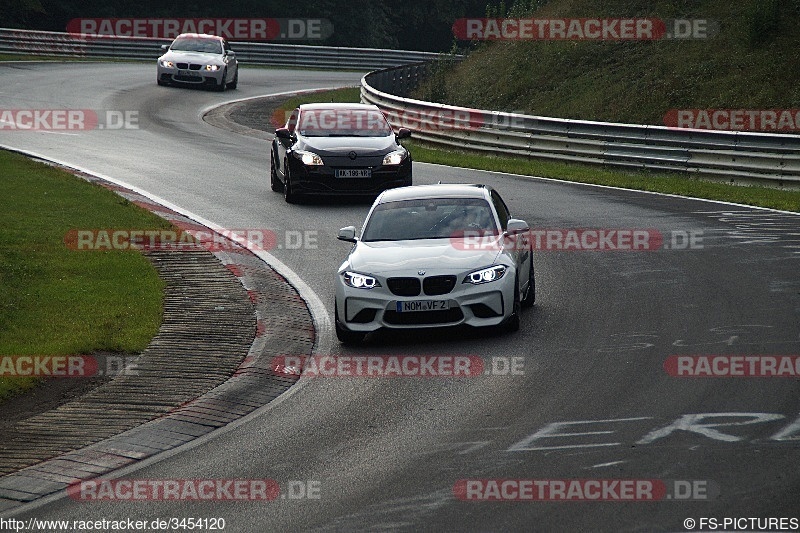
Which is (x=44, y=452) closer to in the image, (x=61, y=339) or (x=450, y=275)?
(x=61, y=339)

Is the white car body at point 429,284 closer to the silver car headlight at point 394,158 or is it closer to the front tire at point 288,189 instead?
the silver car headlight at point 394,158

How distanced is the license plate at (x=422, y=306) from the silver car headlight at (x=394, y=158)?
28.5ft

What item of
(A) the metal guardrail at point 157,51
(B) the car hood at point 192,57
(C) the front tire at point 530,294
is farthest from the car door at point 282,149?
(A) the metal guardrail at point 157,51

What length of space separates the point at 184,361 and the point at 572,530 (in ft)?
18.2

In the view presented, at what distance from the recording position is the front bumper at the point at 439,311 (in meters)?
12.6

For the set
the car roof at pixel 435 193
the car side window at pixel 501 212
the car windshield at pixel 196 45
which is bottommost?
the car windshield at pixel 196 45

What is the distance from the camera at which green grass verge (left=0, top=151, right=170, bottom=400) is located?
12.4m

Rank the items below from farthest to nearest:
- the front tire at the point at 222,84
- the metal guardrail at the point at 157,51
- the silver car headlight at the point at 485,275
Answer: the metal guardrail at the point at 157,51 → the front tire at the point at 222,84 → the silver car headlight at the point at 485,275

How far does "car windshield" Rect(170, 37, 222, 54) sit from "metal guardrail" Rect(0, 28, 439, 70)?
671 cm

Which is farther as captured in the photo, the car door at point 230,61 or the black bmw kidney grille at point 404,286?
the car door at point 230,61

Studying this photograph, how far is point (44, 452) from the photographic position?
952 centimetres

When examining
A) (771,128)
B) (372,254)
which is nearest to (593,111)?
(771,128)

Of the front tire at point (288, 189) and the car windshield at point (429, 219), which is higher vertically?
the car windshield at point (429, 219)

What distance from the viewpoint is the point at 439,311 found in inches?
496
